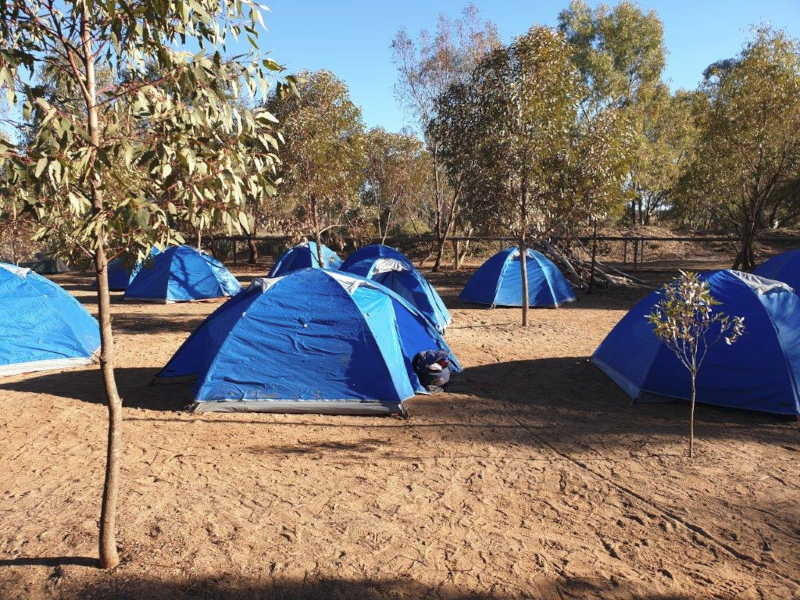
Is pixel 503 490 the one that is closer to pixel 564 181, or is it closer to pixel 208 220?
pixel 208 220

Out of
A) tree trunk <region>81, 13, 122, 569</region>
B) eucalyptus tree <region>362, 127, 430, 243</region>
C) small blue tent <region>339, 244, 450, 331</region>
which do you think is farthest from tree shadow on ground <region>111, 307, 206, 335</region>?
eucalyptus tree <region>362, 127, 430, 243</region>

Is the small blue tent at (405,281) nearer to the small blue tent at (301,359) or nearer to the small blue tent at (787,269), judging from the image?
the small blue tent at (301,359)

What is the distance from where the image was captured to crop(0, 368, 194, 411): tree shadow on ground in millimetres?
7891

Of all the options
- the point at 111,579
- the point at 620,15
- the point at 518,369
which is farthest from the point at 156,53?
the point at 620,15

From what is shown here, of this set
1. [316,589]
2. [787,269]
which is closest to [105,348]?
[316,589]

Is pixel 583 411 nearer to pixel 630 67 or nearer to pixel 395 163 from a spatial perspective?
pixel 395 163

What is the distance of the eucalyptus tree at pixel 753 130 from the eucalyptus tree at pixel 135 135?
1586 centimetres

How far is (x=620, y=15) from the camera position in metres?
30.9

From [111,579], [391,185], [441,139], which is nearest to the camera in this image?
[111,579]

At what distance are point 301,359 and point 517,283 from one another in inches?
383

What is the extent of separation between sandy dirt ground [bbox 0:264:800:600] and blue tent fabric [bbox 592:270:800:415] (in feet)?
0.81

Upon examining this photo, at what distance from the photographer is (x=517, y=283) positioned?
16125 mm

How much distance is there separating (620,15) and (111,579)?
1340 inches

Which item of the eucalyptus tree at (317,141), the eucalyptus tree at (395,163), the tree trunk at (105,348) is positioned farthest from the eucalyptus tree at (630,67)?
the tree trunk at (105,348)
